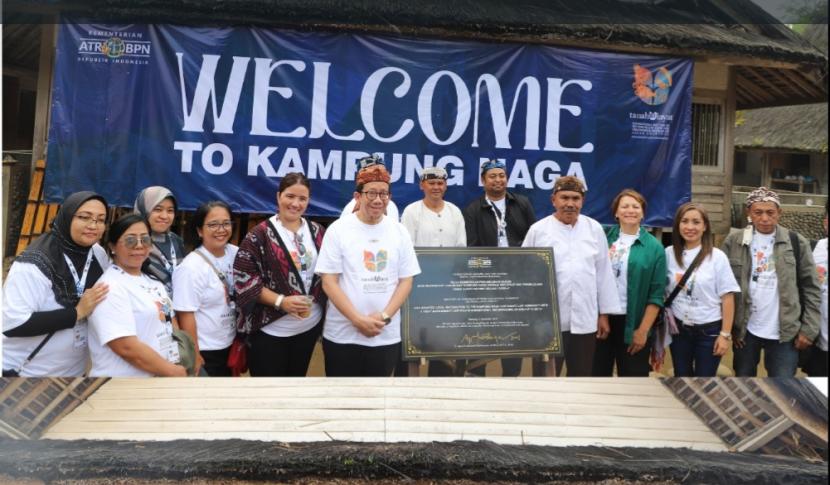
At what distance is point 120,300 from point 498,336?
4.67 ft

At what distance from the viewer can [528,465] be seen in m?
2.72

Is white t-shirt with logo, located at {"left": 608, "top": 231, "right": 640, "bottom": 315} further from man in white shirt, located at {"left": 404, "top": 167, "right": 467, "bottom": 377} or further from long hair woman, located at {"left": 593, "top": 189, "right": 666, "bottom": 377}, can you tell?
man in white shirt, located at {"left": 404, "top": 167, "right": 467, "bottom": 377}

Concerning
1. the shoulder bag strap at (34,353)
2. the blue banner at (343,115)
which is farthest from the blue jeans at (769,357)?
the shoulder bag strap at (34,353)

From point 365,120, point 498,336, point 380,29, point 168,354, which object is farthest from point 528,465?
point 380,29

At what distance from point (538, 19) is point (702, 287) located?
1.53 meters

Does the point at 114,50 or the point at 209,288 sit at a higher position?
the point at 114,50

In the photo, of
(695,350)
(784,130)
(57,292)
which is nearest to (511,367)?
(695,350)

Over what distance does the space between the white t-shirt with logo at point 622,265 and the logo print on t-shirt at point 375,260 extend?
41.3 inches

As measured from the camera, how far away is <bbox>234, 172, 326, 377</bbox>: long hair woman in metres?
2.58

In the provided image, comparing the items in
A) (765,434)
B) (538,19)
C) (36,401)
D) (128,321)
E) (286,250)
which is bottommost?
(765,434)

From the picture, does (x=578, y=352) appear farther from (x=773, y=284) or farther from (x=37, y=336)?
(x=37, y=336)

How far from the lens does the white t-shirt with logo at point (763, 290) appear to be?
9.87 ft

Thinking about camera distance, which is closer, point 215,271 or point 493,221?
point 215,271

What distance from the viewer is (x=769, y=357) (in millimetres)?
3152
